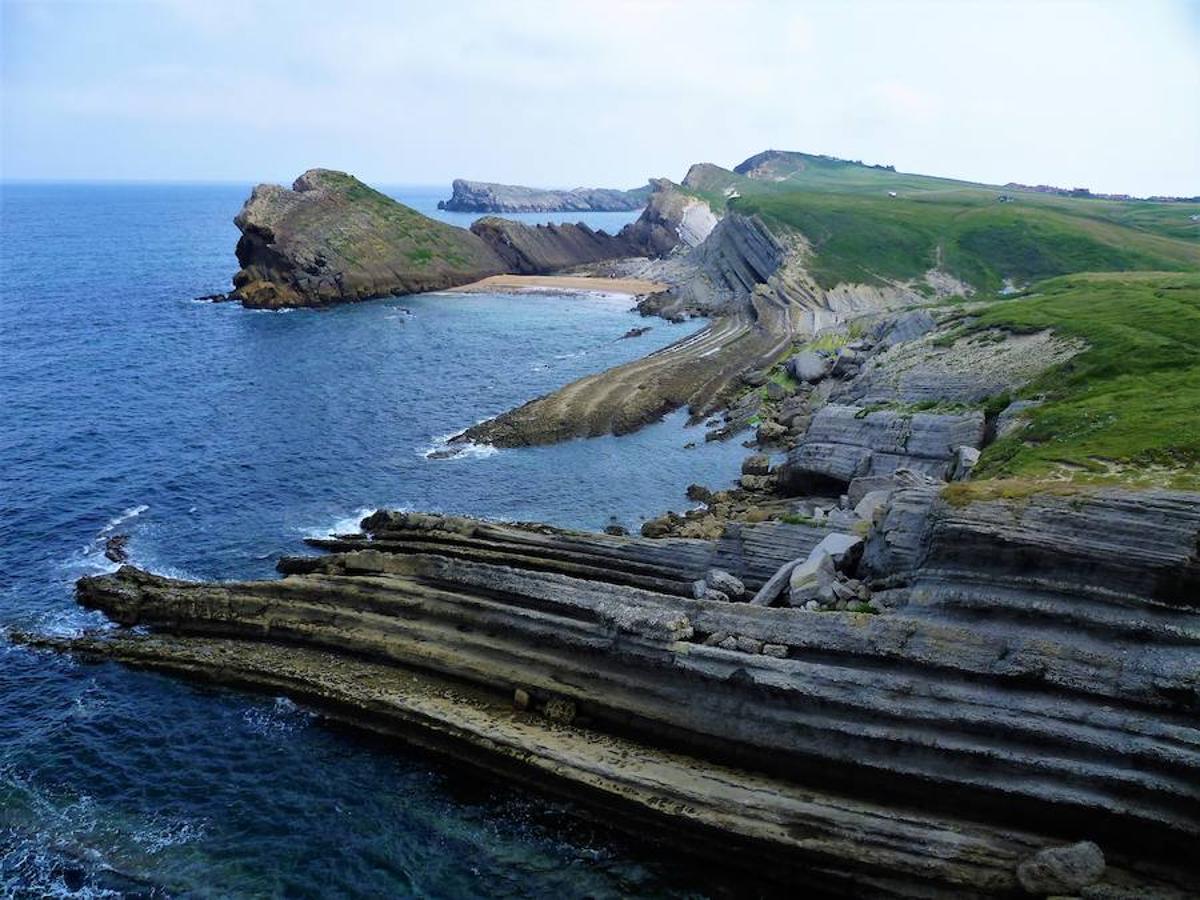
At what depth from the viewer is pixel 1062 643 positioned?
2408cm

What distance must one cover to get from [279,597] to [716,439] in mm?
37006

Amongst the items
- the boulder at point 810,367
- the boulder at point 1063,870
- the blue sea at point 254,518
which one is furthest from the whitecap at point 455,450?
the boulder at point 1063,870

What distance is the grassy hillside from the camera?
29.5m

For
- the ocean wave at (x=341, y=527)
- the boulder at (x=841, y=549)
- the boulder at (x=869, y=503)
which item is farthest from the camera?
the ocean wave at (x=341, y=527)

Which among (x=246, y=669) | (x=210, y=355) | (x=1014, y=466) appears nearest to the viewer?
(x=1014, y=466)

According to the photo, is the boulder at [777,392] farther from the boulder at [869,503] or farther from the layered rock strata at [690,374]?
the boulder at [869,503]

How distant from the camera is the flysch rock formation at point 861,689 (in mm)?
22422

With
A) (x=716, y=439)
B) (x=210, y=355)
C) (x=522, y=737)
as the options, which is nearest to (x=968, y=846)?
(x=522, y=737)

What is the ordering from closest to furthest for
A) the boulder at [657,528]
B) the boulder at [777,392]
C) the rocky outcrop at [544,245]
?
the boulder at [657,528], the boulder at [777,392], the rocky outcrop at [544,245]

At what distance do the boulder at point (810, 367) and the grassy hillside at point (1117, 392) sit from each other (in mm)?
16550

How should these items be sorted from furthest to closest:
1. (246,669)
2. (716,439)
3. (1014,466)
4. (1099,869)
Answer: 1. (716,439)
2. (246,669)
3. (1014,466)
4. (1099,869)

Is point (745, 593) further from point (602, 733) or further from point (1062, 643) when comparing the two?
point (1062, 643)

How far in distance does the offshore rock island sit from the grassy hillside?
0.62ft

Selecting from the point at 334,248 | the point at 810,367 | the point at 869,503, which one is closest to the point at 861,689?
the point at 869,503
